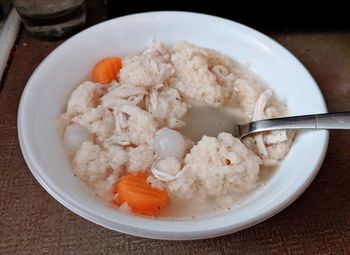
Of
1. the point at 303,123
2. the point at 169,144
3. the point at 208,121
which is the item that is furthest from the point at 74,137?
the point at 303,123

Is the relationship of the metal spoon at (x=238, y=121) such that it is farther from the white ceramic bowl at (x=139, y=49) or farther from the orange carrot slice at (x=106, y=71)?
the orange carrot slice at (x=106, y=71)

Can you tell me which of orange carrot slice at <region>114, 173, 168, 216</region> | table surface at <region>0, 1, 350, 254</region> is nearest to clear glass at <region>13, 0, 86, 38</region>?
table surface at <region>0, 1, 350, 254</region>

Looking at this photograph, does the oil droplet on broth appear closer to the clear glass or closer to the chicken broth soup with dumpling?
the chicken broth soup with dumpling

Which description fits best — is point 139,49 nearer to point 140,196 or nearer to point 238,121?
point 238,121

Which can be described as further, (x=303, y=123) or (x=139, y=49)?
(x=139, y=49)

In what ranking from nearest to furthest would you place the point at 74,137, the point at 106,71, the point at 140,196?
the point at 140,196, the point at 74,137, the point at 106,71

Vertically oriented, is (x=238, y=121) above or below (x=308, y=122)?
below
